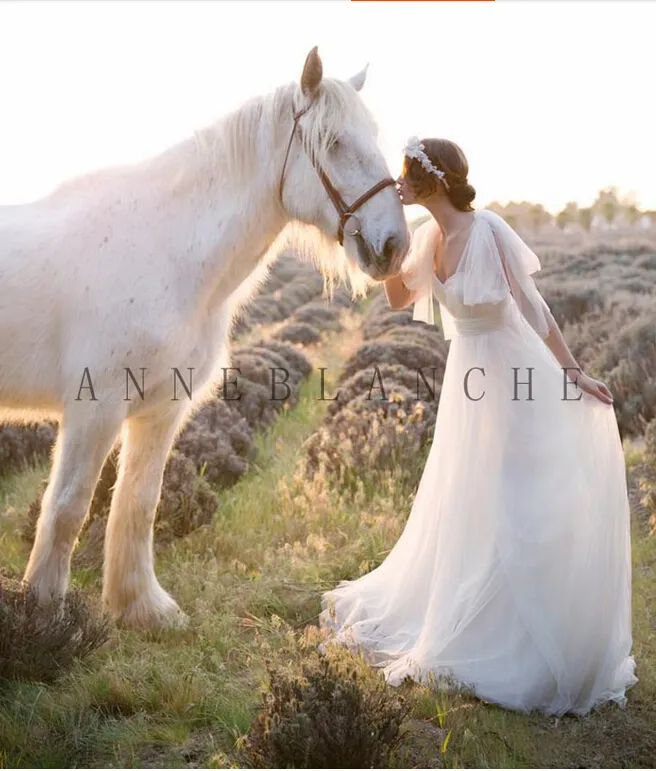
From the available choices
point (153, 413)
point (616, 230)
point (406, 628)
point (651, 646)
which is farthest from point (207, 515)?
point (616, 230)

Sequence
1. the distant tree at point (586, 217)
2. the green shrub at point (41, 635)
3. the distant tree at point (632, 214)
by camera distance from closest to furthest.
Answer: the green shrub at point (41, 635)
the distant tree at point (632, 214)
the distant tree at point (586, 217)

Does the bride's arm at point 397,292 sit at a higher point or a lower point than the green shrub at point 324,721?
higher

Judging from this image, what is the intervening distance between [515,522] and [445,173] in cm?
150

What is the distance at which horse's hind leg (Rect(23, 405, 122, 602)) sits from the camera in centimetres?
347

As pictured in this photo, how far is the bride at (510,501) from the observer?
327 centimetres

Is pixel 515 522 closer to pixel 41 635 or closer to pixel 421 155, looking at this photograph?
pixel 421 155

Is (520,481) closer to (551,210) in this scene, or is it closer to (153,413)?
(153,413)

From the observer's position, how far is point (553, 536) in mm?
3301

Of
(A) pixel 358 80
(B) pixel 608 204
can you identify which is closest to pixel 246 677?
(A) pixel 358 80

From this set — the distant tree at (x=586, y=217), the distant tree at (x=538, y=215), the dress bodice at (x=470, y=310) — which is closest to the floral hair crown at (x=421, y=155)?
the dress bodice at (x=470, y=310)

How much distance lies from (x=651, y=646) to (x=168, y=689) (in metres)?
2.29

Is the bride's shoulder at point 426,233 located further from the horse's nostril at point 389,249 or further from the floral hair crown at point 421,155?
the horse's nostril at point 389,249

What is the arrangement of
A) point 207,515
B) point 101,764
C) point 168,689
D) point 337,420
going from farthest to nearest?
point 337,420 → point 207,515 → point 168,689 → point 101,764

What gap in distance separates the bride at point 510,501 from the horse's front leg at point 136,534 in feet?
3.36
